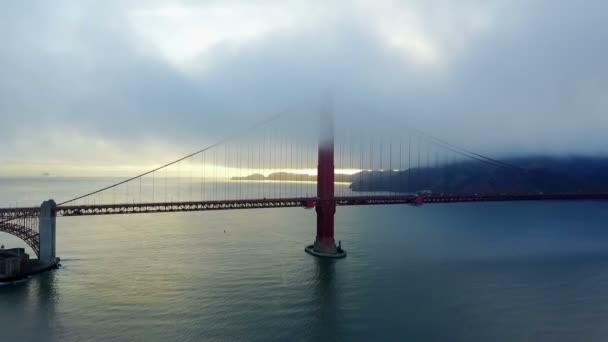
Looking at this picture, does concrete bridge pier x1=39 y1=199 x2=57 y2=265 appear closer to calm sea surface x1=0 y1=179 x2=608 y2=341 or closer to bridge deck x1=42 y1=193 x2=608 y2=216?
bridge deck x1=42 y1=193 x2=608 y2=216

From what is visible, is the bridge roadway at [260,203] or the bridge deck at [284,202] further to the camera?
the bridge deck at [284,202]

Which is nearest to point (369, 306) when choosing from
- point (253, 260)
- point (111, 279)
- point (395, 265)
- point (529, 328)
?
point (529, 328)

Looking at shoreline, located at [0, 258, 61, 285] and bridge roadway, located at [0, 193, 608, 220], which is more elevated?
bridge roadway, located at [0, 193, 608, 220]

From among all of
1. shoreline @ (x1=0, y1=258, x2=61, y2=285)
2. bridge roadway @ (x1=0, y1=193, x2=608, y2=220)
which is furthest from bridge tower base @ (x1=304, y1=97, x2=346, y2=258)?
shoreline @ (x1=0, y1=258, x2=61, y2=285)

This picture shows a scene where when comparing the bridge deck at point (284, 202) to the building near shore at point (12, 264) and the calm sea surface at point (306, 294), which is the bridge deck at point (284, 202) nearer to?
the calm sea surface at point (306, 294)

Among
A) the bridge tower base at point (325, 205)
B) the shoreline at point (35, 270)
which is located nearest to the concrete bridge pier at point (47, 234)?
the shoreline at point (35, 270)

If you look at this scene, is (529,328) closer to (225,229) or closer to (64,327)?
(64,327)

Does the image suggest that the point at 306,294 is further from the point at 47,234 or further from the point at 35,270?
the point at 47,234
